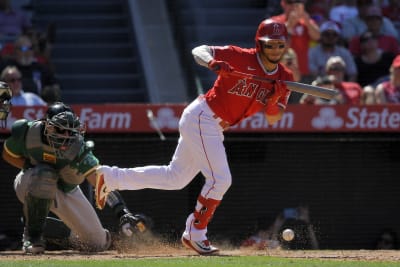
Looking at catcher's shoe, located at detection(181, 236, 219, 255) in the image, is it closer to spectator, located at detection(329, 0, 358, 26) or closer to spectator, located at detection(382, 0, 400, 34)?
spectator, located at detection(329, 0, 358, 26)

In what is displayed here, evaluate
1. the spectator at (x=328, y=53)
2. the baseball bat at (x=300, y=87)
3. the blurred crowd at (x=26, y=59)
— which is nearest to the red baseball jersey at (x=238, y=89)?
the baseball bat at (x=300, y=87)

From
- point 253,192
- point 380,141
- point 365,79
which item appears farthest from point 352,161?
point 365,79

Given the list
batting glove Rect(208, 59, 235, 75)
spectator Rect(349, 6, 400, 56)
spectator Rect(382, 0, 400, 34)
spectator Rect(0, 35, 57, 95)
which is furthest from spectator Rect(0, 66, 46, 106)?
spectator Rect(382, 0, 400, 34)

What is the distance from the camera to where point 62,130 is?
812 cm

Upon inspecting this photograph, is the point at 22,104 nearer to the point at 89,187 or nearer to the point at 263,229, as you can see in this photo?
the point at 89,187

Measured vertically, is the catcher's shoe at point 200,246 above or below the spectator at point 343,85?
below

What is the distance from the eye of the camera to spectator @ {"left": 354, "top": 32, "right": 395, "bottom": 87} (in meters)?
12.7

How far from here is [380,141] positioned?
10.8m

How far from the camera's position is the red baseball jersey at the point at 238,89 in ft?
26.7

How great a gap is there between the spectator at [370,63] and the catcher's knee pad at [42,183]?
5500 mm

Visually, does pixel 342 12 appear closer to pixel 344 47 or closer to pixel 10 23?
pixel 344 47

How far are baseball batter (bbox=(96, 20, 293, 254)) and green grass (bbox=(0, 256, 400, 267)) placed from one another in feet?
1.43

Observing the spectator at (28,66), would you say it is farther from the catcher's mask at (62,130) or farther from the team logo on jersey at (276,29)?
the team logo on jersey at (276,29)

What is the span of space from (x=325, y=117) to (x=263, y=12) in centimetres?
338
